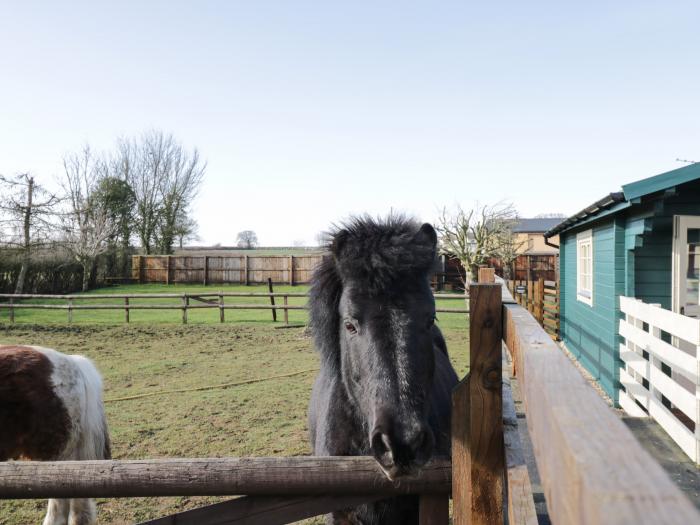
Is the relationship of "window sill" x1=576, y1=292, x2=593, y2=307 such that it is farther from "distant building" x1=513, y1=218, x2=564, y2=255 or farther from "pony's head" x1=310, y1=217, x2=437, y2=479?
"distant building" x1=513, y1=218, x2=564, y2=255

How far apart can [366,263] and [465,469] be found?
836 millimetres

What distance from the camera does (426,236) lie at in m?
2.10

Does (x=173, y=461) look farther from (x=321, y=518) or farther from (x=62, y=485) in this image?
(x=321, y=518)

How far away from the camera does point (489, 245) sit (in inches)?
1109

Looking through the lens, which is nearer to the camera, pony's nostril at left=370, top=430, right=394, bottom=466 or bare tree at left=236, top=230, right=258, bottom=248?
pony's nostril at left=370, top=430, right=394, bottom=466

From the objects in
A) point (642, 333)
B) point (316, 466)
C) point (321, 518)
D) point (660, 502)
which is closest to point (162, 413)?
point (321, 518)

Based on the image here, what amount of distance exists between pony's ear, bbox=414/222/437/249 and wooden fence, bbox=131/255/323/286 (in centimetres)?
2991

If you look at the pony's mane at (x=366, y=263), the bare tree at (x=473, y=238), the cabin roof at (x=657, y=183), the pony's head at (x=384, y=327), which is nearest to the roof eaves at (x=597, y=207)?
the cabin roof at (x=657, y=183)

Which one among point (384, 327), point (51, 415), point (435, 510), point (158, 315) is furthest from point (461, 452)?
point (158, 315)

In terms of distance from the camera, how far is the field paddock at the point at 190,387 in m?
5.14

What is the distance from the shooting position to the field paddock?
5.14 metres

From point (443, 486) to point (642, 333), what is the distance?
17.4 feet

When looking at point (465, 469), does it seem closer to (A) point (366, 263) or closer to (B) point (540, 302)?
(A) point (366, 263)

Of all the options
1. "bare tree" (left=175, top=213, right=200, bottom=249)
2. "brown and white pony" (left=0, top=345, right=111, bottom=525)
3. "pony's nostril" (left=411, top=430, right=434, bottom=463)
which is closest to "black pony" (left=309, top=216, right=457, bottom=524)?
"pony's nostril" (left=411, top=430, right=434, bottom=463)
